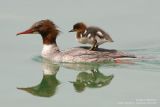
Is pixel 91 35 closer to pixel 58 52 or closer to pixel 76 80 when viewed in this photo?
pixel 58 52

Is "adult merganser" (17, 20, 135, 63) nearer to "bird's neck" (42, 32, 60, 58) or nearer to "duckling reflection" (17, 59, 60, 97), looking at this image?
"bird's neck" (42, 32, 60, 58)

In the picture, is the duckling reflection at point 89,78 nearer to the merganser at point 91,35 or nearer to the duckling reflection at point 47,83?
the duckling reflection at point 47,83

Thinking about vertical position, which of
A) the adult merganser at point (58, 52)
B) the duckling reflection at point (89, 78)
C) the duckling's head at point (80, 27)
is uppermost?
the duckling's head at point (80, 27)

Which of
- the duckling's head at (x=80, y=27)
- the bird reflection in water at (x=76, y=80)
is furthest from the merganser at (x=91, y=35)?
the bird reflection in water at (x=76, y=80)

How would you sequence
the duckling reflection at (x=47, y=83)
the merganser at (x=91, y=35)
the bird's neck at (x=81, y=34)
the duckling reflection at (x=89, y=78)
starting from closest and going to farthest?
the duckling reflection at (x=47, y=83)
the duckling reflection at (x=89, y=78)
the merganser at (x=91, y=35)
the bird's neck at (x=81, y=34)

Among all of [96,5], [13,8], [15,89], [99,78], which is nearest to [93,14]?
[96,5]

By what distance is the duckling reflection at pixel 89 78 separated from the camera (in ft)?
43.5

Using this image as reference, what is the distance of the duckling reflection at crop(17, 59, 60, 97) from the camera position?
1283 cm

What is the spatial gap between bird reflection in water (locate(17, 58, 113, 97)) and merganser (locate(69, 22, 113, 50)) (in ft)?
1.48

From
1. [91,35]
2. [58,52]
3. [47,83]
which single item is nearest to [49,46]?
[58,52]

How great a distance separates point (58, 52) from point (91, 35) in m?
0.89

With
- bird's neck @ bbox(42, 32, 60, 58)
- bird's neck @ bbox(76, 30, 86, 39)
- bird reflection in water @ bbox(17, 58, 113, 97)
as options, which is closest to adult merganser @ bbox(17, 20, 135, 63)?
bird's neck @ bbox(42, 32, 60, 58)

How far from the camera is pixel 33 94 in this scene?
1271 cm

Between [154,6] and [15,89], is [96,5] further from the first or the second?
[15,89]
